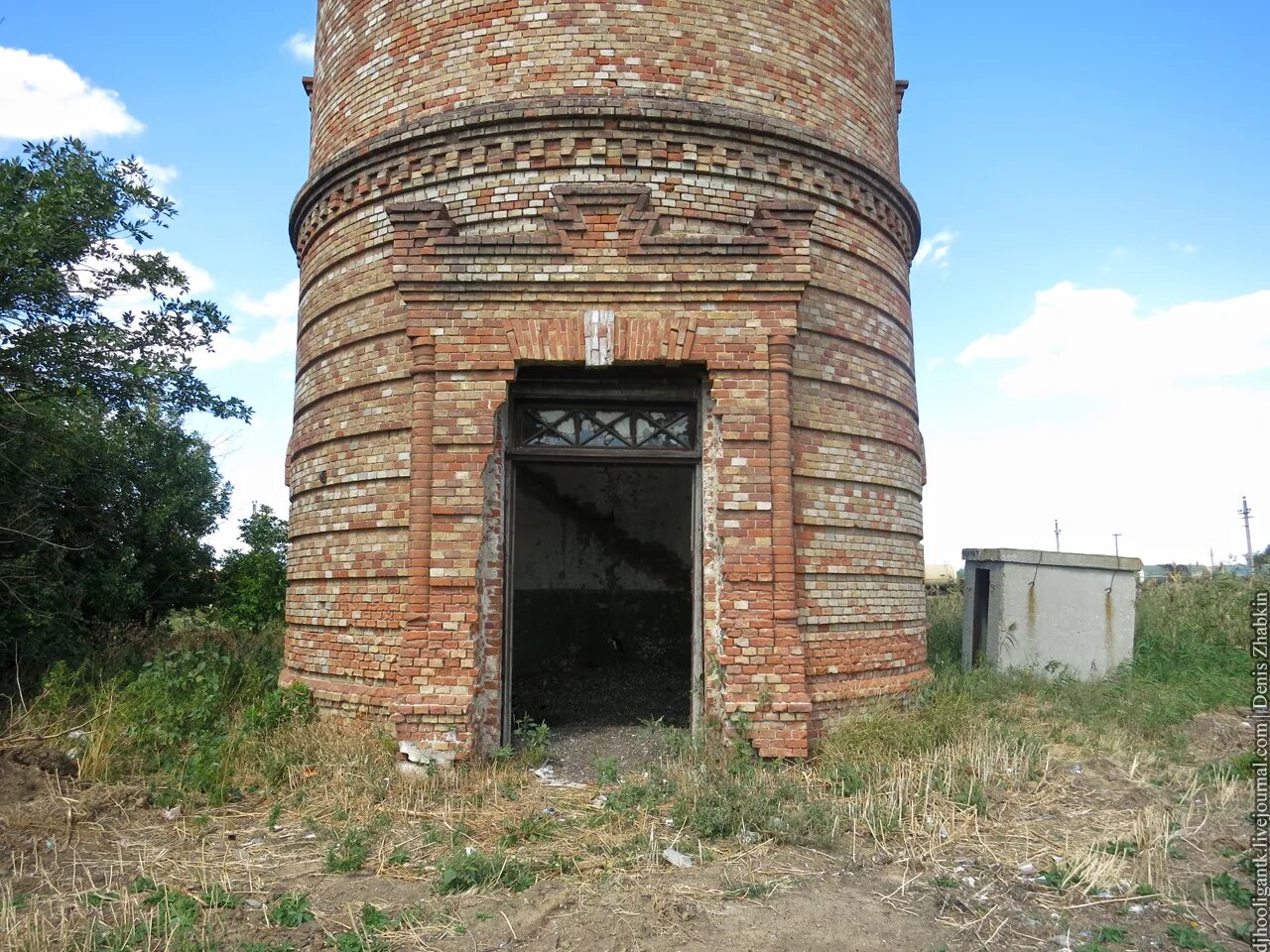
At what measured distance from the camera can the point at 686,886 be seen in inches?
176

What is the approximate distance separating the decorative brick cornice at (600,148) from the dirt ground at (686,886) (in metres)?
5.37

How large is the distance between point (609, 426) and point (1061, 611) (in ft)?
19.6

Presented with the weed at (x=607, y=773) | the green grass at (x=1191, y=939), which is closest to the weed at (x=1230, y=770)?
the green grass at (x=1191, y=939)

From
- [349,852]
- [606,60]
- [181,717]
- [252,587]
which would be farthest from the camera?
[252,587]

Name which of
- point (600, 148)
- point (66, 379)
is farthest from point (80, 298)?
point (600, 148)

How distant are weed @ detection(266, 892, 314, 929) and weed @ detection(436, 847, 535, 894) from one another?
0.66 metres

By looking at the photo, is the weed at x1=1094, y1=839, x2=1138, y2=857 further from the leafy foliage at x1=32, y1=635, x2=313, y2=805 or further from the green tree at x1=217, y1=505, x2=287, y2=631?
the green tree at x1=217, y1=505, x2=287, y2=631

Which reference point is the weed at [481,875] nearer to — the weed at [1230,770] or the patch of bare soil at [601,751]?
the patch of bare soil at [601,751]

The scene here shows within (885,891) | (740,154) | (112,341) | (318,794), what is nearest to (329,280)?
(112,341)

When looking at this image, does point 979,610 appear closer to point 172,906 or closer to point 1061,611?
point 1061,611

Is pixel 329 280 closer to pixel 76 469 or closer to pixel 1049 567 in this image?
pixel 76 469

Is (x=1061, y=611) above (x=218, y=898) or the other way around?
above

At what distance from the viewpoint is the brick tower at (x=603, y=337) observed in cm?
668

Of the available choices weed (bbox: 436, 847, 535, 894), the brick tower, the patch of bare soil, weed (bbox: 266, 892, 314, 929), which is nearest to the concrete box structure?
the brick tower
